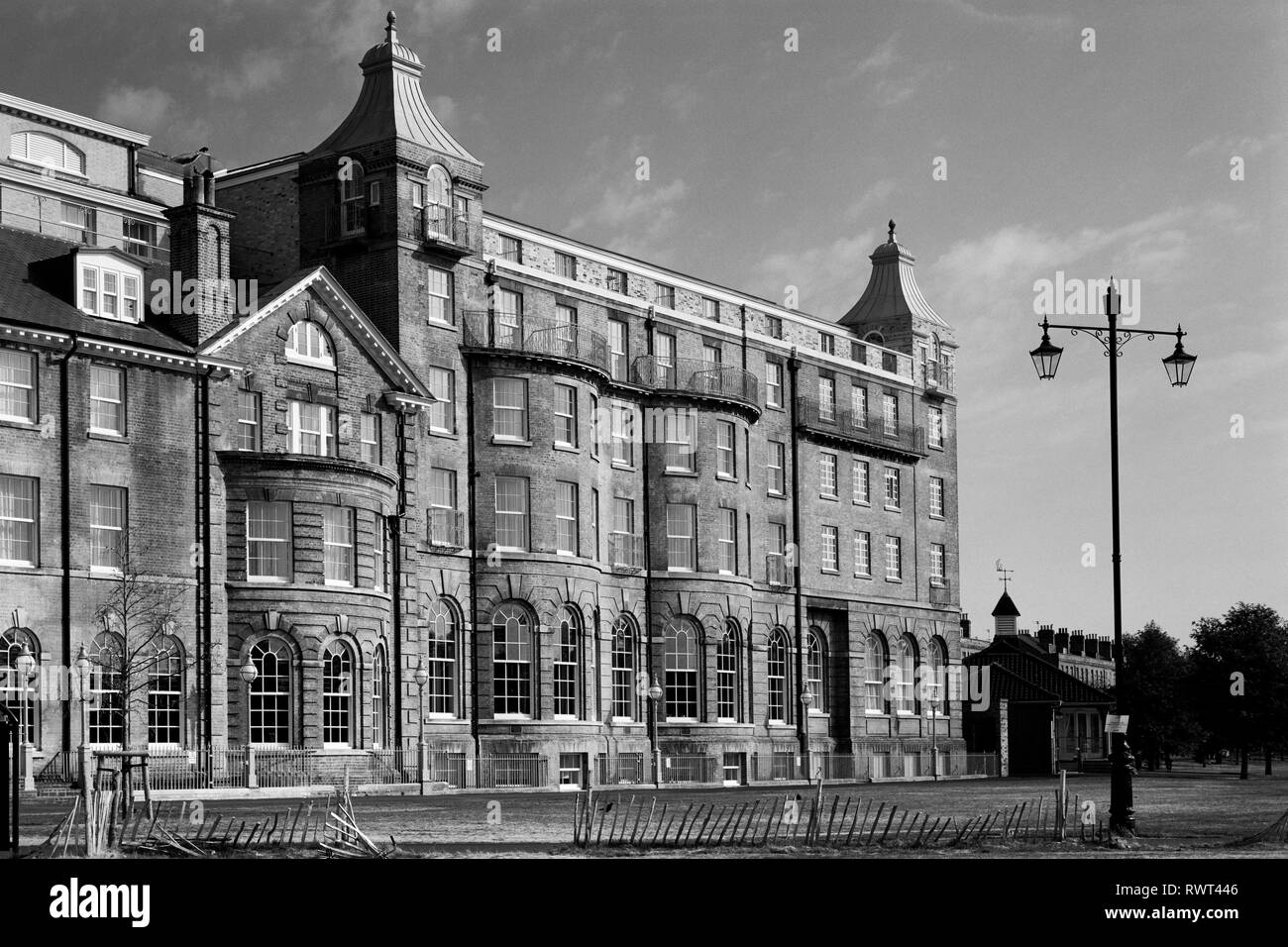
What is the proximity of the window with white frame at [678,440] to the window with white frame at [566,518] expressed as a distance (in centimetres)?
646

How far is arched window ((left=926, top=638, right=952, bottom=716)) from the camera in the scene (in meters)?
81.9

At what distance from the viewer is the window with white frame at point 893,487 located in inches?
3201

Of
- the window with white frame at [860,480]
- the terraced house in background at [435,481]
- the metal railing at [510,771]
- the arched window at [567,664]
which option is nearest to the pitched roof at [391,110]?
the terraced house in background at [435,481]

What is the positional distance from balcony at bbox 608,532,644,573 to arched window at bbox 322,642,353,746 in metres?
14.8

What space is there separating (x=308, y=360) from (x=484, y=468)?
28.0 ft

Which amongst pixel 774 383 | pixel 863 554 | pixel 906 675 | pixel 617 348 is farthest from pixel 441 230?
pixel 906 675

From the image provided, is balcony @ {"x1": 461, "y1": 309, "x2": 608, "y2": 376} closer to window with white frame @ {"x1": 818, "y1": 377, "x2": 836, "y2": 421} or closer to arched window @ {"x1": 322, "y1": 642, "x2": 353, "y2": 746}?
arched window @ {"x1": 322, "y1": 642, "x2": 353, "y2": 746}

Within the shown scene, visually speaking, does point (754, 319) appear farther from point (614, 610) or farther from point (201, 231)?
point (201, 231)

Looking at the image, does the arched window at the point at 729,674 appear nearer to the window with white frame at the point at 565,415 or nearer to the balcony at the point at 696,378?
the balcony at the point at 696,378

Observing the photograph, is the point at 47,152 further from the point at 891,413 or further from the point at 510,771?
the point at 891,413

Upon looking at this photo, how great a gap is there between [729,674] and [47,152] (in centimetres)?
3013

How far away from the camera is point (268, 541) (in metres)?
50.1
